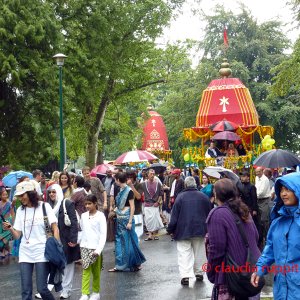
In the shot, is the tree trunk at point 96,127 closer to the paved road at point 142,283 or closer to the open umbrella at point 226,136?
the open umbrella at point 226,136

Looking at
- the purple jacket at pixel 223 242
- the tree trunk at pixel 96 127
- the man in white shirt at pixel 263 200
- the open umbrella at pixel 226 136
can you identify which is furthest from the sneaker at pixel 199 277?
the tree trunk at pixel 96 127

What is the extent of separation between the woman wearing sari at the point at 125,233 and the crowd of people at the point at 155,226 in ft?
0.06

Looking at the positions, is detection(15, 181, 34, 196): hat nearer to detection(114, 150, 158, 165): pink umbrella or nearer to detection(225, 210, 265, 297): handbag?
detection(225, 210, 265, 297): handbag

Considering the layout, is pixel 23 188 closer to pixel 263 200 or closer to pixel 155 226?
pixel 263 200

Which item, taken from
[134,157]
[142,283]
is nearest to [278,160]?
[142,283]

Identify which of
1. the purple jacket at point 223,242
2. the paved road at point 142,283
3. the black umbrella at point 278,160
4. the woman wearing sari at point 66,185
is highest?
the black umbrella at point 278,160

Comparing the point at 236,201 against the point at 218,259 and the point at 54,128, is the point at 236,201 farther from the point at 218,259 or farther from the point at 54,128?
the point at 54,128

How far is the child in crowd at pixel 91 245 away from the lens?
941 centimetres

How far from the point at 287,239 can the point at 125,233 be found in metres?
6.83

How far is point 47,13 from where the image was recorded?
22.5 m

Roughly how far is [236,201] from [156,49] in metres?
27.5

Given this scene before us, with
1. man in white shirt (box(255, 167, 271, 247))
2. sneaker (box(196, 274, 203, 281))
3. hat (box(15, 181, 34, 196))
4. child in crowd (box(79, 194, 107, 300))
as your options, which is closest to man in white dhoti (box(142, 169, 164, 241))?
man in white shirt (box(255, 167, 271, 247))

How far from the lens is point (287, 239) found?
5543 millimetres

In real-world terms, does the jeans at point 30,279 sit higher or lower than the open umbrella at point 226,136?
lower
